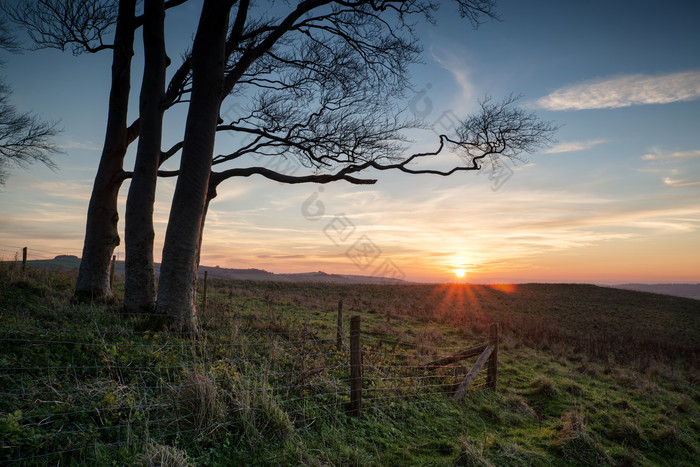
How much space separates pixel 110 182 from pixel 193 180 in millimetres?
5209

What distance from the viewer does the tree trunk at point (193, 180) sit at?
315 inches

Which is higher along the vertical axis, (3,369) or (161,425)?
(3,369)

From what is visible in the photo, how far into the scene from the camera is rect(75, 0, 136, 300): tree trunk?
11.1 metres

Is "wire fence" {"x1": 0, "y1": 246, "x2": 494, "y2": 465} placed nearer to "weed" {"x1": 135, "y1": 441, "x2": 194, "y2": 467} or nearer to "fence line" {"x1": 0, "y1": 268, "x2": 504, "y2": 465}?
A: "fence line" {"x1": 0, "y1": 268, "x2": 504, "y2": 465}

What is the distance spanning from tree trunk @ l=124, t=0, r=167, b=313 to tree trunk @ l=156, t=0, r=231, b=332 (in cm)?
148

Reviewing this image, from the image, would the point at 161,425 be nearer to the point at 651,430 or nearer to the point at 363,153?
the point at 651,430

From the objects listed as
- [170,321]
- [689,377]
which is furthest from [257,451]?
[689,377]

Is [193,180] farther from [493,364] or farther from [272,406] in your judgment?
[493,364]

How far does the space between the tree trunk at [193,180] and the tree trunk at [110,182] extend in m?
4.38

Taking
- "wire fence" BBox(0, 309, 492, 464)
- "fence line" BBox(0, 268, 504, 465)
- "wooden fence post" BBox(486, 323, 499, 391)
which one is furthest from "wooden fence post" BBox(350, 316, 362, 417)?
"wooden fence post" BBox(486, 323, 499, 391)

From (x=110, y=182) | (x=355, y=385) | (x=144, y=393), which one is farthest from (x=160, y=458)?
(x=110, y=182)

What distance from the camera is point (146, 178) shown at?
381 inches

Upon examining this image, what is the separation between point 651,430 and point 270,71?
48.5 ft

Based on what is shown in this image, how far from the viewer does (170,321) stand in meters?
7.81
